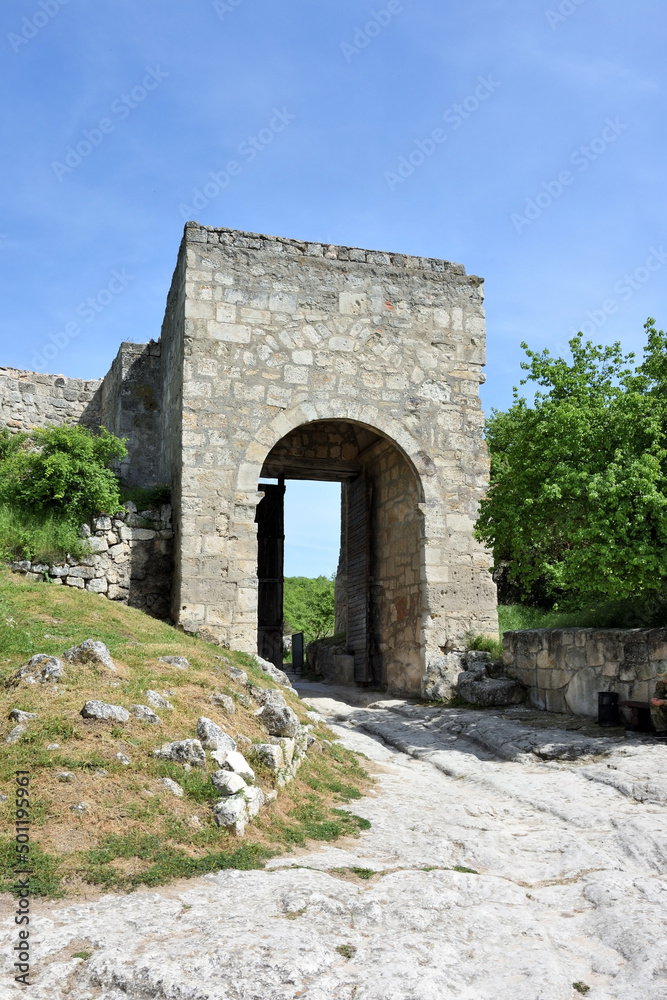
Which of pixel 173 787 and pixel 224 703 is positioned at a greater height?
pixel 224 703

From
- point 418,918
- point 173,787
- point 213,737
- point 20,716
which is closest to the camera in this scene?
point 418,918

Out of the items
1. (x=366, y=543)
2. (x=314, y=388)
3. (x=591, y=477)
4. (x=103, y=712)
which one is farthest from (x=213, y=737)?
(x=366, y=543)

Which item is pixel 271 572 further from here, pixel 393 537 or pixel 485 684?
pixel 485 684

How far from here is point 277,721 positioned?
20.4 feet

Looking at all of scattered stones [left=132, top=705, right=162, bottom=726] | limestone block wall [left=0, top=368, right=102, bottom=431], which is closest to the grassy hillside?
scattered stones [left=132, top=705, right=162, bottom=726]

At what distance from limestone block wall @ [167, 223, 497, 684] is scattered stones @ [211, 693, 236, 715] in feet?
11.9

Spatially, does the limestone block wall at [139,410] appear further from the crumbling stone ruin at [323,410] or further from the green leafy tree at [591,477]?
the green leafy tree at [591,477]

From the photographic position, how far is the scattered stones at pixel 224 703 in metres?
5.94

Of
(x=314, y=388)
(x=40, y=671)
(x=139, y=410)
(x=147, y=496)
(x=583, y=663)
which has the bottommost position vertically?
(x=583, y=663)

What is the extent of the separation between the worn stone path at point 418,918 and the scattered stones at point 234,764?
0.70 meters

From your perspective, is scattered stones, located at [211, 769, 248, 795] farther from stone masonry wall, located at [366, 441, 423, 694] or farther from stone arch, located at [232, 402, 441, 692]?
stone masonry wall, located at [366, 441, 423, 694]

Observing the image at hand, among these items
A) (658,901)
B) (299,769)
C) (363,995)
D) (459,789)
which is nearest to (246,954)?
(363,995)

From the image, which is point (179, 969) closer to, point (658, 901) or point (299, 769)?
point (658, 901)

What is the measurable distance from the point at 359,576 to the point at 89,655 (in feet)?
25.2
